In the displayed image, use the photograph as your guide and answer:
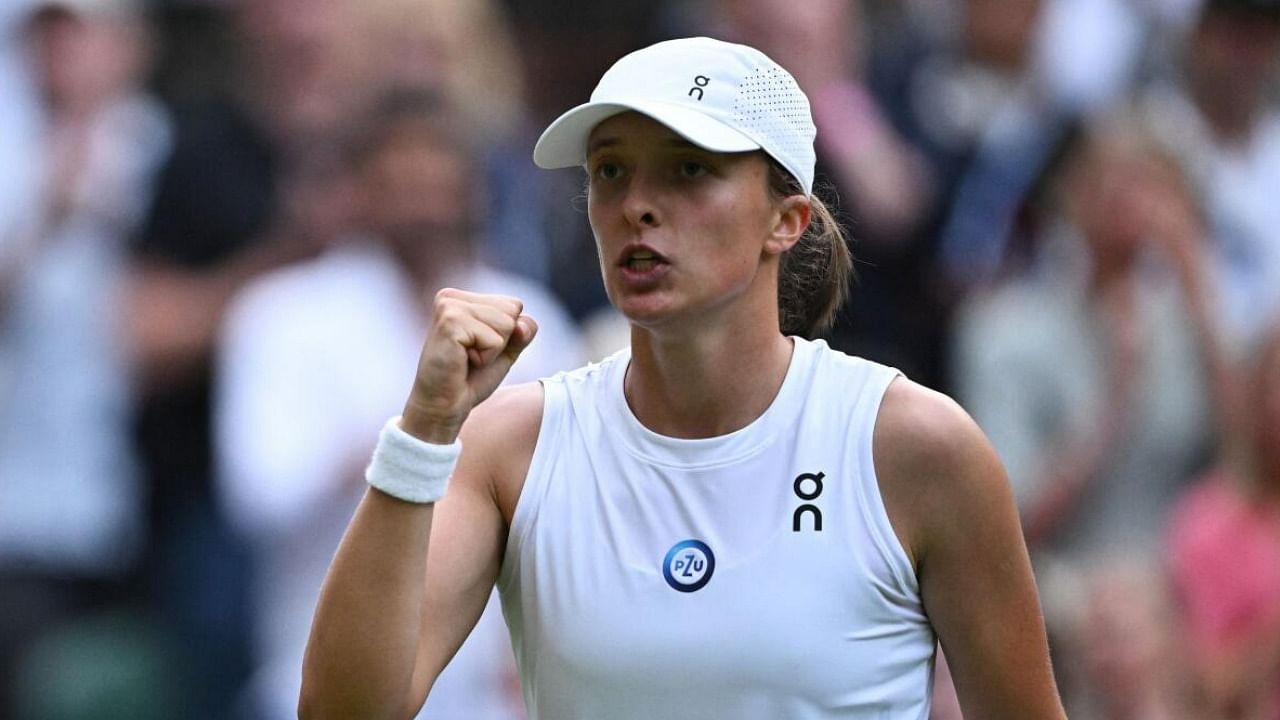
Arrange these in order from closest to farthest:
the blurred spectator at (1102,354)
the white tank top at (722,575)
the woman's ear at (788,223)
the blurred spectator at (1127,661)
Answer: the white tank top at (722,575) → the woman's ear at (788,223) → the blurred spectator at (1127,661) → the blurred spectator at (1102,354)

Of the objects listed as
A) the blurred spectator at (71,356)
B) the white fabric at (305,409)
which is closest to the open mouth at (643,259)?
the white fabric at (305,409)

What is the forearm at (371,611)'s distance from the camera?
3.07m

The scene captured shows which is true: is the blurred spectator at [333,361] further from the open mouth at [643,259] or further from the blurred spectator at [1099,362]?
the open mouth at [643,259]

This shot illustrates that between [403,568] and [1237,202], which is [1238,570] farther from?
[403,568]

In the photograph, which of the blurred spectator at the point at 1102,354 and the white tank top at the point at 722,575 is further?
the blurred spectator at the point at 1102,354

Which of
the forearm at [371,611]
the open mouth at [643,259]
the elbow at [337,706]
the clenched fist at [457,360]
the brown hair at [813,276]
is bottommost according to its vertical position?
the elbow at [337,706]

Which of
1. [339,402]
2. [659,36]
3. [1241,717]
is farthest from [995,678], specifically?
[659,36]

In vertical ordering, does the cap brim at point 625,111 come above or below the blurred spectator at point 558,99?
below

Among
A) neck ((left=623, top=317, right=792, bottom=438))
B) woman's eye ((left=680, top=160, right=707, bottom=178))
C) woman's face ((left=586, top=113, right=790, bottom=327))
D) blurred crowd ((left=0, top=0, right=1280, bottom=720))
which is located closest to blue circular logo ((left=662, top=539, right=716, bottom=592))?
neck ((left=623, top=317, right=792, bottom=438))

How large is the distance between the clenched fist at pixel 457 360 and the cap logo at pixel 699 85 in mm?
434

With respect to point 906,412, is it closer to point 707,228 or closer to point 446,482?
point 707,228

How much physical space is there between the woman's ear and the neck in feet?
0.46

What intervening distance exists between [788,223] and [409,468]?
0.79 meters

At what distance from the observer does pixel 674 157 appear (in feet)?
10.7
